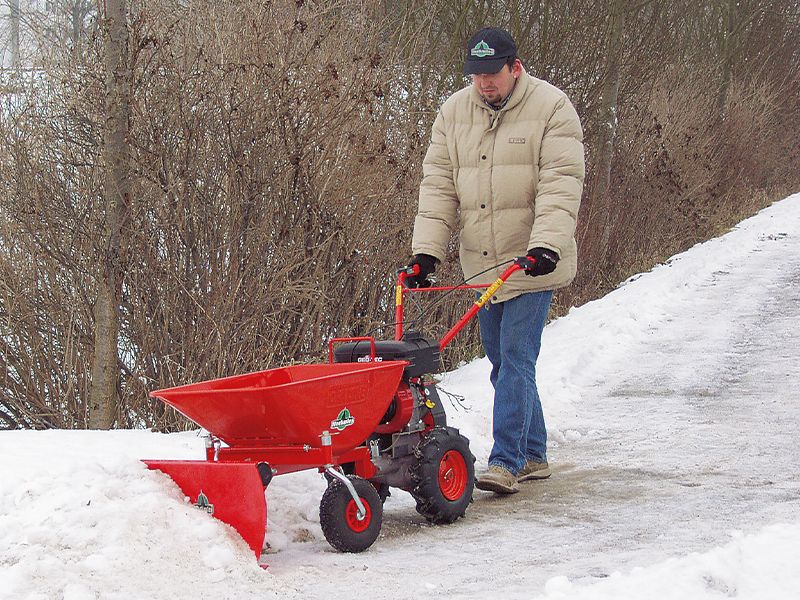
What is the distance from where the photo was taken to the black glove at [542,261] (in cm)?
504

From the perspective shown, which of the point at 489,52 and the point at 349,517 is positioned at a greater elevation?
the point at 489,52

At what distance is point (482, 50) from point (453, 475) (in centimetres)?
194

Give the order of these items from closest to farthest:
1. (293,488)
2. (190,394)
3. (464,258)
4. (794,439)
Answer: (190,394), (293,488), (464,258), (794,439)

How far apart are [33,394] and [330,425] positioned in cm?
335

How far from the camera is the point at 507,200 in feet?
17.6

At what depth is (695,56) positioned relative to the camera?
21.9 meters

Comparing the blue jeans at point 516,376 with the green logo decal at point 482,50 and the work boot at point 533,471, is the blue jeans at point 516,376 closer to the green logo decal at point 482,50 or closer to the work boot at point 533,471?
the work boot at point 533,471

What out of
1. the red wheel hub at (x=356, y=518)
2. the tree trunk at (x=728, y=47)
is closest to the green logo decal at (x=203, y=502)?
the red wheel hub at (x=356, y=518)

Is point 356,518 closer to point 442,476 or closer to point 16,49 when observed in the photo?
point 442,476

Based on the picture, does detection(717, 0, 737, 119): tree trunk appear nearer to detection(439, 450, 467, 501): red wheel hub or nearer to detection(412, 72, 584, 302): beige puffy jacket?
detection(412, 72, 584, 302): beige puffy jacket

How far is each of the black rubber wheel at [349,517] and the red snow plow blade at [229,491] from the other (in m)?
0.34

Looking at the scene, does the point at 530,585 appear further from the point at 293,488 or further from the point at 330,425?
the point at 293,488

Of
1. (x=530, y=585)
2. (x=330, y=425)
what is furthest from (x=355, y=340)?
(x=530, y=585)

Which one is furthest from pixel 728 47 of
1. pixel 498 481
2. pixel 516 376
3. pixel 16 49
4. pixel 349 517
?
pixel 349 517
